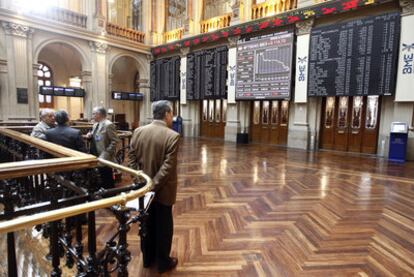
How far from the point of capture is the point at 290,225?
285cm

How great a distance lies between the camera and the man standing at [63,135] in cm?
300

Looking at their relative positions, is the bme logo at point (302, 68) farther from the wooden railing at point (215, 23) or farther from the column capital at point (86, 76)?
the column capital at point (86, 76)

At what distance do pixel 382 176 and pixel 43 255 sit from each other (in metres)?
5.62

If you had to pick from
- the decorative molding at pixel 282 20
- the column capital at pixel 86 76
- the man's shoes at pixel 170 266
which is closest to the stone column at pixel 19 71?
the column capital at pixel 86 76

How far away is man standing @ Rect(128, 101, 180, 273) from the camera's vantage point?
6.53 ft

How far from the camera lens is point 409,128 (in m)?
6.91

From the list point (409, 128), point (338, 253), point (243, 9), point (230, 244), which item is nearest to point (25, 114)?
point (243, 9)

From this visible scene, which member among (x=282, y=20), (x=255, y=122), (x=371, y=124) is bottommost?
(x=255, y=122)

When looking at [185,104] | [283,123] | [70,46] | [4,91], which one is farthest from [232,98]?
[4,91]

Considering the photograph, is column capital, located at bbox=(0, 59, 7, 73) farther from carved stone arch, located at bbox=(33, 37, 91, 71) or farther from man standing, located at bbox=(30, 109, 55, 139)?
man standing, located at bbox=(30, 109, 55, 139)

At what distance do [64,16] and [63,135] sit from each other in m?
10.7

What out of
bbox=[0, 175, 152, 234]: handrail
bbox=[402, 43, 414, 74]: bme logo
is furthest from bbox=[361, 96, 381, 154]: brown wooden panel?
bbox=[0, 175, 152, 234]: handrail

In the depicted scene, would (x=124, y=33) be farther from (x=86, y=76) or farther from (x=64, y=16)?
(x=86, y=76)

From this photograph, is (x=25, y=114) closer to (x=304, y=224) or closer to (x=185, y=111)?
(x=185, y=111)
